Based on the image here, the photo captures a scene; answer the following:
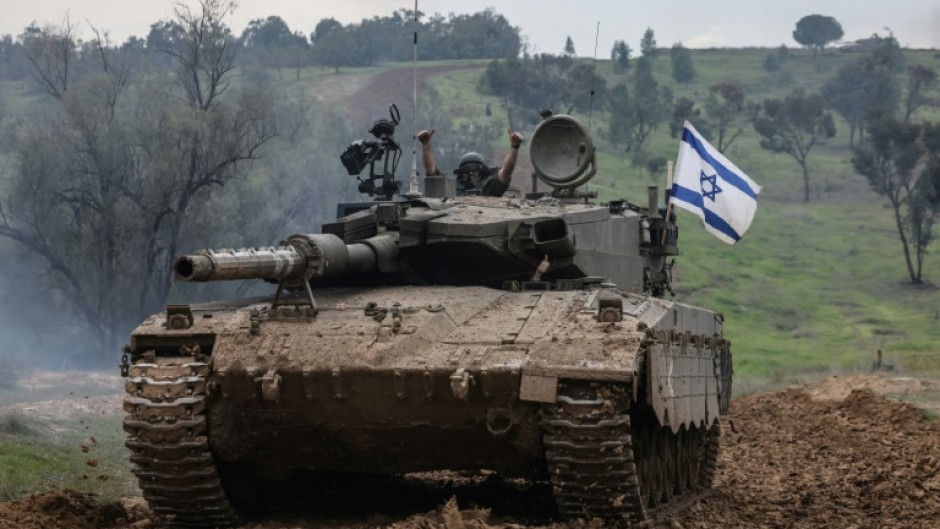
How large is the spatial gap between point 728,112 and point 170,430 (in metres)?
68.2

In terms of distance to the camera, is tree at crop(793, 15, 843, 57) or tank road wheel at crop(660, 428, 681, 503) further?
tree at crop(793, 15, 843, 57)

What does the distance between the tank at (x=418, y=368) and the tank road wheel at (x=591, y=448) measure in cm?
1

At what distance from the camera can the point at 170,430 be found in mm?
11492

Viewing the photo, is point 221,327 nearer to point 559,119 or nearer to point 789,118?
point 559,119

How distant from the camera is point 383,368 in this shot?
1102cm

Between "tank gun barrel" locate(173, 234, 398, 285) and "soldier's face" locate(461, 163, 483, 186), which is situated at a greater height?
"soldier's face" locate(461, 163, 483, 186)

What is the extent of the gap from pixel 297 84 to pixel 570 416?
68738 mm

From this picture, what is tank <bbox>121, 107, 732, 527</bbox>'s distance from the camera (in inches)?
424

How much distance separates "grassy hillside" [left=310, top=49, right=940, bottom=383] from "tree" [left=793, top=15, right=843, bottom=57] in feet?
88.1

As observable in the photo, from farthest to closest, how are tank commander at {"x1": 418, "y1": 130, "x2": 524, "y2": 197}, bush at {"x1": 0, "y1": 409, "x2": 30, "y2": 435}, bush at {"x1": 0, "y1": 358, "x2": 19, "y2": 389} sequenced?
bush at {"x1": 0, "y1": 358, "x2": 19, "y2": 389}
bush at {"x1": 0, "y1": 409, "x2": 30, "y2": 435}
tank commander at {"x1": 418, "y1": 130, "x2": 524, "y2": 197}

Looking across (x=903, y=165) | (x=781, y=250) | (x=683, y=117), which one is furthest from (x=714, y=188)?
(x=683, y=117)

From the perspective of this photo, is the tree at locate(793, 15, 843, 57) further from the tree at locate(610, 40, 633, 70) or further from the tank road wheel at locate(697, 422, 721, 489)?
the tank road wheel at locate(697, 422, 721, 489)

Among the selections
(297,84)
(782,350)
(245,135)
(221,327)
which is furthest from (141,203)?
(297,84)

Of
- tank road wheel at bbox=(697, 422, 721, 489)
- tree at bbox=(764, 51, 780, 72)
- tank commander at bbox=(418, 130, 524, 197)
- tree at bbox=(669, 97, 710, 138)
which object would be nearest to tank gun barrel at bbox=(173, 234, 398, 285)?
tank commander at bbox=(418, 130, 524, 197)
